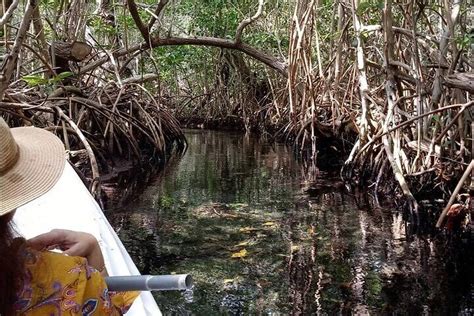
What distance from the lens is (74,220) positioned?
248 centimetres

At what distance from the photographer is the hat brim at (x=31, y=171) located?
120 cm

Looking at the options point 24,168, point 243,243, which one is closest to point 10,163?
point 24,168

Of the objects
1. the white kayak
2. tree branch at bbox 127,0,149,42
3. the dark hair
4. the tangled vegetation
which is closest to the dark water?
the tangled vegetation

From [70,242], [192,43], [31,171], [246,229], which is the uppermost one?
[192,43]

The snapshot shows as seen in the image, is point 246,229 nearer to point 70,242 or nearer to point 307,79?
point 70,242

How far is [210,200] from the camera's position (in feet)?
17.9

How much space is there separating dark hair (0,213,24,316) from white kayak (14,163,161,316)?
86cm

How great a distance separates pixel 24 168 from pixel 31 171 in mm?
15

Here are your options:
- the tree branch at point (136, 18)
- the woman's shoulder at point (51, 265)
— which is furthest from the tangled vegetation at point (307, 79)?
the woman's shoulder at point (51, 265)

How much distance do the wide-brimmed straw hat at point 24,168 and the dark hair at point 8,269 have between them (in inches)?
1.8

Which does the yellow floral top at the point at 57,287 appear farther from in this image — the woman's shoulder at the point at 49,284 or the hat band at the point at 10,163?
the hat band at the point at 10,163

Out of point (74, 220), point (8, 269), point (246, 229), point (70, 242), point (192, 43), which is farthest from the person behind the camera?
point (192, 43)

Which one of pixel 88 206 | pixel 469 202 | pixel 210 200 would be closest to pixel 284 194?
pixel 210 200

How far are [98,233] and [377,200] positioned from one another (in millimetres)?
3439
